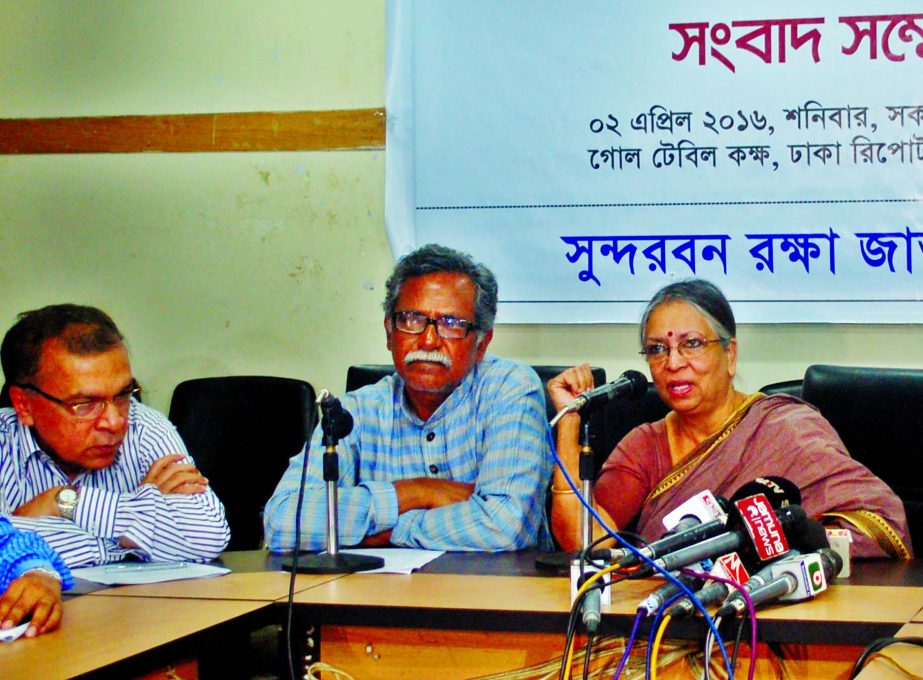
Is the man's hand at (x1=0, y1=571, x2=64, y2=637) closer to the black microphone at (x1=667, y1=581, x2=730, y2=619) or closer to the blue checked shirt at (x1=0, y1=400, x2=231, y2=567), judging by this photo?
the blue checked shirt at (x1=0, y1=400, x2=231, y2=567)

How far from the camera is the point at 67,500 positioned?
2314 mm

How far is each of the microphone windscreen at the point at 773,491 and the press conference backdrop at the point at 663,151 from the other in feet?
5.86

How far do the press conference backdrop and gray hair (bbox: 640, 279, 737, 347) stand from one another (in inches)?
37.3

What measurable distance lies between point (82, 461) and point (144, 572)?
40 cm

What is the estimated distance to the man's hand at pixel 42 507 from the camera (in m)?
2.31

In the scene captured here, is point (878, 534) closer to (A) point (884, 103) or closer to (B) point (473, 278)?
(B) point (473, 278)

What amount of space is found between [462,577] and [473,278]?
935 mm

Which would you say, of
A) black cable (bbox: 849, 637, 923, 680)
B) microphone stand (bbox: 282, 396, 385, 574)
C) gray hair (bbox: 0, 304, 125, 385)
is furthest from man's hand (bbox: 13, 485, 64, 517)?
black cable (bbox: 849, 637, 923, 680)

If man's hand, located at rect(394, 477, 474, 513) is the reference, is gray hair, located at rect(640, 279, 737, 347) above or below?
above

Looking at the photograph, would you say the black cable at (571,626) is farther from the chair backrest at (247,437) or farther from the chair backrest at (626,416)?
the chair backrest at (247,437)

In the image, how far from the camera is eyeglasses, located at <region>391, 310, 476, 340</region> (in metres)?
2.69

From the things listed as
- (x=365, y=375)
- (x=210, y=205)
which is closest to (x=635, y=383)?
(x=365, y=375)

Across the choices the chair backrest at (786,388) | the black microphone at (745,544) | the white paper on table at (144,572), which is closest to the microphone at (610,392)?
the black microphone at (745,544)

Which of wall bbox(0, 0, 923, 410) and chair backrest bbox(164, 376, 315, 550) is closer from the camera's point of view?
chair backrest bbox(164, 376, 315, 550)
